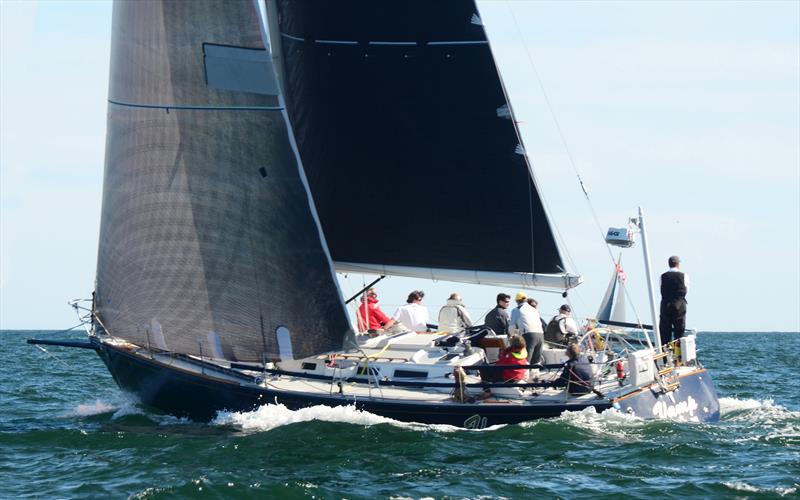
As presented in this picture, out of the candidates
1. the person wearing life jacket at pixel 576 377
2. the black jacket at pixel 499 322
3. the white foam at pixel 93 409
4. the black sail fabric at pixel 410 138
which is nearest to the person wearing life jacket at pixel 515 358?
the person wearing life jacket at pixel 576 377

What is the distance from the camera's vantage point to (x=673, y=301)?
1812 cm

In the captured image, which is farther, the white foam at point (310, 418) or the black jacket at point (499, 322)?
the black jacket at point (499, 322)

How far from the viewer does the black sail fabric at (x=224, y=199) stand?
1675cm

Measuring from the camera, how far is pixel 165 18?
17.0 meters

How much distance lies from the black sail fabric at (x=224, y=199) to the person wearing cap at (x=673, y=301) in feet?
16.9

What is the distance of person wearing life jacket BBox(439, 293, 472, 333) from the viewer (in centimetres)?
1895

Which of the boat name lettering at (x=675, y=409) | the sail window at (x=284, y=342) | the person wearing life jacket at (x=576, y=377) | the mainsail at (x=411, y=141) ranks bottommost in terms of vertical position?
the boat name lettering at (x=675, y=409)

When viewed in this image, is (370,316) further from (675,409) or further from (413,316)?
(675,409)

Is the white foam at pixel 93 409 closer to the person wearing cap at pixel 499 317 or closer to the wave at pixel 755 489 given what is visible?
the person wearing cap at pixel 499 317

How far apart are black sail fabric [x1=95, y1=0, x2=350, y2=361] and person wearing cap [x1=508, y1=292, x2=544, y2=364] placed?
2.54 metres

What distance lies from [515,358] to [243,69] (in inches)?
222

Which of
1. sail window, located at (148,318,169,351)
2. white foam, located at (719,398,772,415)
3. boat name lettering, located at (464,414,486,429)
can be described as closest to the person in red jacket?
sail window, located at (148,318,169,351)

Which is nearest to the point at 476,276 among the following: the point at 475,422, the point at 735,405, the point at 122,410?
the point at 475,422

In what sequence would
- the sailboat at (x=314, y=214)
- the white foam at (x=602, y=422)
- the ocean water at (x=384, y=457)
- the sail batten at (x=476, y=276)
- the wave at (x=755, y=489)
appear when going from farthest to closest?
the sail batten at (x=476, y=276) < the sailboat at (x=314, y=214) < the white foam at (x=602, y=422) < the ocean water at (x=384, y=457) < the wave at (x=755, y=489)
